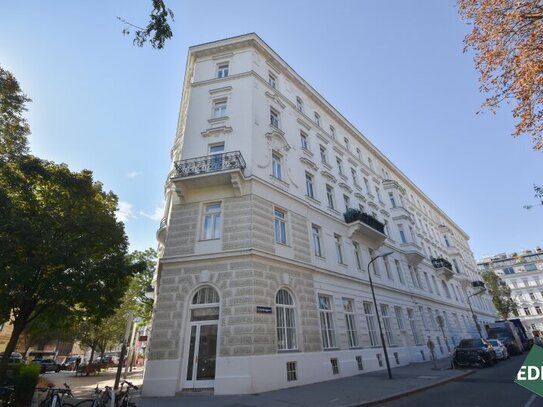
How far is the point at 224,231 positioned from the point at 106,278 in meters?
6.76

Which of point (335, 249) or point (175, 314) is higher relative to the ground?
point (335, 249)

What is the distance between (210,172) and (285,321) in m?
8.02

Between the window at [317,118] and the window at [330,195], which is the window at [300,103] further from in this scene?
the window at [330,195]

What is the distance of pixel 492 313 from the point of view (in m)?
50.2

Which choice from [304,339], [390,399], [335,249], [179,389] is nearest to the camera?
[390,399]

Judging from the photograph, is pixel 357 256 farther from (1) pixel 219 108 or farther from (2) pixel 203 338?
(1) pixel 219 108

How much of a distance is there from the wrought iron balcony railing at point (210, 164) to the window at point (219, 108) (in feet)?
12.7

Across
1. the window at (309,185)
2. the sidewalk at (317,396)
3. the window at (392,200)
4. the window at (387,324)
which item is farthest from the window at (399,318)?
the window at (309,185)

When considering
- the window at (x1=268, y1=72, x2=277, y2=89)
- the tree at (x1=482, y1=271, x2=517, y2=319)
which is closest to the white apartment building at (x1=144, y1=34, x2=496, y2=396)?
the window at (x1=268, y1=72, x2=277, y2=89)

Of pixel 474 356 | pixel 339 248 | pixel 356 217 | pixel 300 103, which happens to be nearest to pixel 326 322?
pixel 339 248

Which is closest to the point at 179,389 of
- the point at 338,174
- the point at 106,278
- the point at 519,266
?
the point at 106,278

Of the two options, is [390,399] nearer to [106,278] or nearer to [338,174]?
[106,278]

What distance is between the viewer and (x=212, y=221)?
14391mm

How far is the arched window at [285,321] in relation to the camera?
12.8 metres
